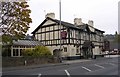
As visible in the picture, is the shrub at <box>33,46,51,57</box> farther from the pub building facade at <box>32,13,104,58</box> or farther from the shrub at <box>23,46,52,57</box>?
the pub building facade at <box>32,13,104,58</box>

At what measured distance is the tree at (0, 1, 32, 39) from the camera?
3185cm

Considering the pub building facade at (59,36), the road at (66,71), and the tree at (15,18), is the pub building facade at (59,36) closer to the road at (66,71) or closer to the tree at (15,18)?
the tree at (15,18)

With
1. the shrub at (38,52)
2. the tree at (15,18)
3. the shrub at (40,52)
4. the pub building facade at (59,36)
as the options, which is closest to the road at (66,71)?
the tree at (15,18)

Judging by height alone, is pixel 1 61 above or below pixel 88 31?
below

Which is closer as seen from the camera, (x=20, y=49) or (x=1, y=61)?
(x=1, y=61)

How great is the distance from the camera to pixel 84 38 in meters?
61.1

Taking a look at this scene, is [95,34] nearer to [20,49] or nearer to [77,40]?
[77,40]

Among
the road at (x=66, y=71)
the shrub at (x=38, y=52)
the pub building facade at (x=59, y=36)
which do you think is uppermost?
the pub building facade at (x=59, y=36)

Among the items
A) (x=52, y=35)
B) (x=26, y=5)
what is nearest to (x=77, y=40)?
(x=52, y=35)

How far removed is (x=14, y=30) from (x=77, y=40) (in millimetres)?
25841

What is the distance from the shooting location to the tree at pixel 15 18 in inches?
1254

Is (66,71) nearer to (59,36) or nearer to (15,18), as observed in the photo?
(15,18)

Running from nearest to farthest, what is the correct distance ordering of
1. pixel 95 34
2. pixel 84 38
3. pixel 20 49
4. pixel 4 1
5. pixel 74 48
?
pixel 4 1 < pixel 20 49 < pixel 74 48 < pixel 84 38 < pixel 95 34

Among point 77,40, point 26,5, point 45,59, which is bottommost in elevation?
point 45,59
